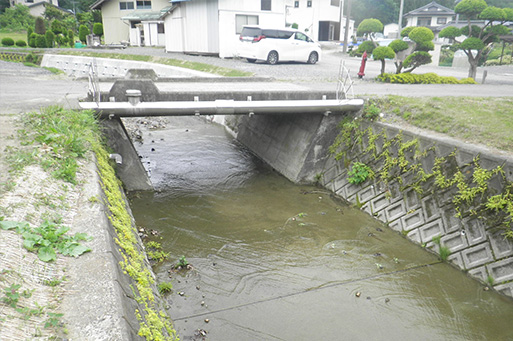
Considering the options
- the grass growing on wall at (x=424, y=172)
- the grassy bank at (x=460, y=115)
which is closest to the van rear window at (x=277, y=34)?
the grassy bank at (x=460, y=115)

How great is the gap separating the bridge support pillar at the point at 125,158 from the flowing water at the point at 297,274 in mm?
408

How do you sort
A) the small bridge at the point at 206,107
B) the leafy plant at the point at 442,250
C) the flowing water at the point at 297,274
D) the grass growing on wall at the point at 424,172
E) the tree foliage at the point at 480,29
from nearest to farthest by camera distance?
the flowing water at the point at 297,274, the grass growing on wall at the point at 424,172, the leafy plant at the point at 442,250, the small bridge at the point at 206,107, the tree foliage at the point at 480,29

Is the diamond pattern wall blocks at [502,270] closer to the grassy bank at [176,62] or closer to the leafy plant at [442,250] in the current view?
the leafy plant at [442,250]

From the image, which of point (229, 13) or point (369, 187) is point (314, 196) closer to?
point (369, 187)

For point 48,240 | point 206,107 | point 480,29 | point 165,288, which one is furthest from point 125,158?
point 480,29

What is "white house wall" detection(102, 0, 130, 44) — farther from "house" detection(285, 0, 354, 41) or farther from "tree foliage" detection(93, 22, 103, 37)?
"house" detection(285, 0, 354, 41)

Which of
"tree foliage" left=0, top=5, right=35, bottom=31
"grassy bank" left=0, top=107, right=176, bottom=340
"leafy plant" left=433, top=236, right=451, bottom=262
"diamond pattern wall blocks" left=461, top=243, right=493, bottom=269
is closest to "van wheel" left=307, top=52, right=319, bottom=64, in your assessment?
"grassy bank" left=0, top=107, right=176, bottom=340

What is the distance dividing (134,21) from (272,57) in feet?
70.2

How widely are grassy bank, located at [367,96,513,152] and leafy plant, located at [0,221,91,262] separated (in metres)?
8.76

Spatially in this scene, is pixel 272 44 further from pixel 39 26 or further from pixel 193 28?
pixel 39 26

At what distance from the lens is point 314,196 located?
39.3 feet

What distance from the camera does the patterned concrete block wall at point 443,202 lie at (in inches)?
296

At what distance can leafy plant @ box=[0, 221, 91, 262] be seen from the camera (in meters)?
4.47

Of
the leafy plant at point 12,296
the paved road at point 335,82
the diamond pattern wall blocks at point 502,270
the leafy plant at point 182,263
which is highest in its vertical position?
the paved road at point 335,82
